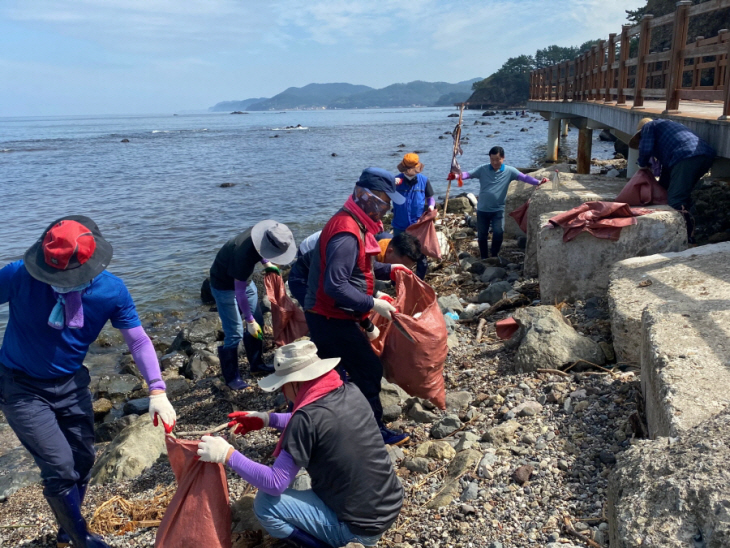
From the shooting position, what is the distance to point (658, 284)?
15.6 ft

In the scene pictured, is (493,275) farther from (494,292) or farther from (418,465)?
(418,465)

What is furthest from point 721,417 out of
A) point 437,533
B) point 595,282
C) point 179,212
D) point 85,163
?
point 85,163

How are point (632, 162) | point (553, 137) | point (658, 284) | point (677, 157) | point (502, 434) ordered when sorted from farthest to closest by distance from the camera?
1. point (553, 137)
2. point (632, 162)
3. point (677, 157)
4. point (658, 284)
5. point (502, 434)

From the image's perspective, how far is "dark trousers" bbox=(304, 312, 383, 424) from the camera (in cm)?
386

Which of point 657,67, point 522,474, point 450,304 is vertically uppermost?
point 657,67

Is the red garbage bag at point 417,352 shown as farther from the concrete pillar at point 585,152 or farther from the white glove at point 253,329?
the concrete pillar at point 585,152

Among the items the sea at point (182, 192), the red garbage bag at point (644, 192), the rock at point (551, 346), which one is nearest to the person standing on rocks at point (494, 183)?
the red garbage bag at point (644, 192)

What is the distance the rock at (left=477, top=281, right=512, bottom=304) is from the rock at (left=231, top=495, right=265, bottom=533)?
451 centimetres

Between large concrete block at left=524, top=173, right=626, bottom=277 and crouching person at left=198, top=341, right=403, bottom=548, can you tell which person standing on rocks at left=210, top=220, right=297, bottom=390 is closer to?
crouching person at left=198, top=341, right=403, bottom=548

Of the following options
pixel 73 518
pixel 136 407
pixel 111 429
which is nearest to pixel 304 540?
pixel 73 518

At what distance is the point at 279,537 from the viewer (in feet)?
9.27

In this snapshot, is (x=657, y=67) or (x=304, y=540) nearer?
(x=304, y=540)

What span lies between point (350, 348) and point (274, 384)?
1.14 metres

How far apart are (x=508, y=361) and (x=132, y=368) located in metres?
5.06
